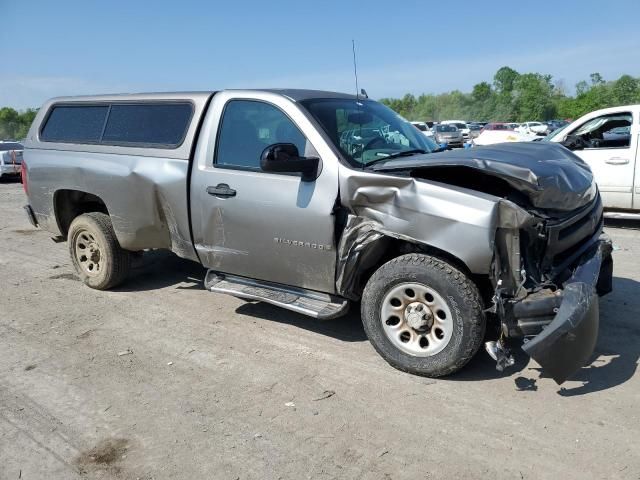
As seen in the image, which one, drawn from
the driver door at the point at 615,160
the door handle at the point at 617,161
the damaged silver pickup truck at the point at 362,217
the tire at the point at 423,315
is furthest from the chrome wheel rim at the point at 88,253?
the door handle at the point at 617,161

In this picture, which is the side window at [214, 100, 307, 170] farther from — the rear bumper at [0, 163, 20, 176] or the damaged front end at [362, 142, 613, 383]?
the rear bumper at [0, 163, 20, 176]

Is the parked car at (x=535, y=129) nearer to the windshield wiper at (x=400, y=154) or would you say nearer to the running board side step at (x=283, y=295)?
the windshield wiper at (x=400, y=154)

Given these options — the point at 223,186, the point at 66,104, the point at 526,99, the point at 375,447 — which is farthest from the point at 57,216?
the point at 526,99

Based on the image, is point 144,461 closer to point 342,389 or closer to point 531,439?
point 342,389

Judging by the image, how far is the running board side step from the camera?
4.10 metres

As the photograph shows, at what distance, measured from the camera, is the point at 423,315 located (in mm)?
3688

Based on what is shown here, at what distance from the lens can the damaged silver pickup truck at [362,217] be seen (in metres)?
3.40

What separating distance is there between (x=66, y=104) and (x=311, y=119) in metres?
3.35

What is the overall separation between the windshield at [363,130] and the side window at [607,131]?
4.79 metres

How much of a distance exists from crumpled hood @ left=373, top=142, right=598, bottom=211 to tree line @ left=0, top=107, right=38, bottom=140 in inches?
2290

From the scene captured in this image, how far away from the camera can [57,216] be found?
600 cm

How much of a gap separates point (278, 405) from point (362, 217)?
55.7 inches

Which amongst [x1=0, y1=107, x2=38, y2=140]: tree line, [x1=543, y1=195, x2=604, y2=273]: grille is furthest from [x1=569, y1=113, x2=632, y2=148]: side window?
[x1=0, y1=107, x2=38, y2=140]: tree line

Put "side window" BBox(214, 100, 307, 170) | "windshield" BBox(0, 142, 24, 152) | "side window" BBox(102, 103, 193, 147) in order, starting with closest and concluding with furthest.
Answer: "side window" BBox(214, 100, 307, 170) < "side window" BBox(102, 103, 193, 147) < "windshield" BBox(0, 142, 24, 152)
